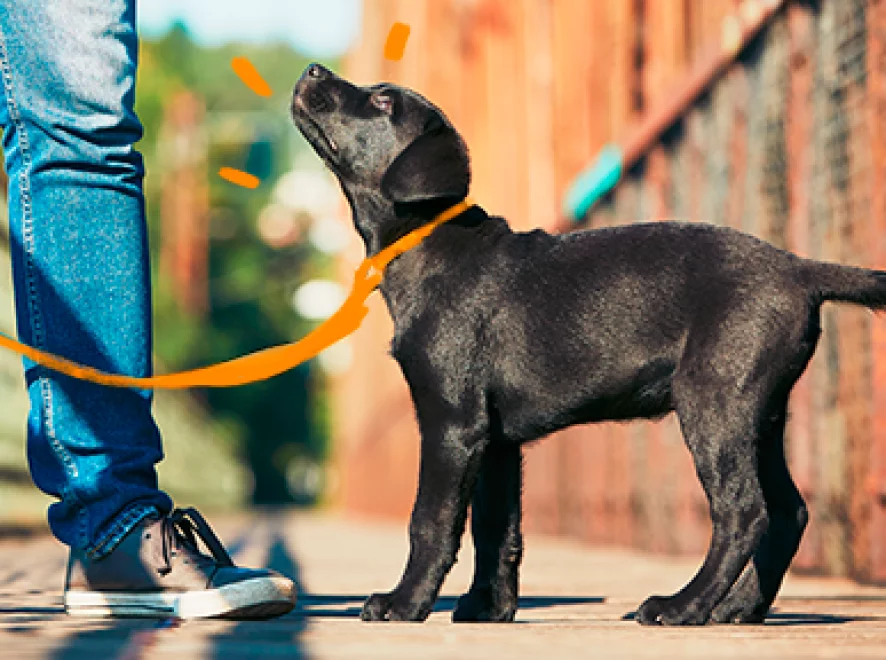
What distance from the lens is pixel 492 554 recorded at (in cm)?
316

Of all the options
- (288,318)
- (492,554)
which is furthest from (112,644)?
(288,318)

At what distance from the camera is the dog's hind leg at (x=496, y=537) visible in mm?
3104

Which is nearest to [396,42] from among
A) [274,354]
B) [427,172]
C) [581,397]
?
[427,172]

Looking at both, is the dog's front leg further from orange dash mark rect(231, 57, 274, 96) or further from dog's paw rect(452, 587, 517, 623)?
orange dash mark rect(231, 57, 274, 96)

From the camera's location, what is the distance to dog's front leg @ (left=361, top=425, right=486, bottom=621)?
116 inches

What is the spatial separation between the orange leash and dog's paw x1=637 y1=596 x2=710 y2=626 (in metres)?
0.75

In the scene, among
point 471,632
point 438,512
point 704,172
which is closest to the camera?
point 471,632

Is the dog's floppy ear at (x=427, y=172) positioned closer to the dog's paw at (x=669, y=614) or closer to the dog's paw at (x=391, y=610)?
the dog's paw at (x=391, y=610)

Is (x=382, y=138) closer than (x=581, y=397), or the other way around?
(x=581, y=397)

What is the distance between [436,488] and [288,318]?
136 ft

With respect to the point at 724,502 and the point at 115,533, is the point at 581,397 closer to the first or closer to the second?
the point at 724,502

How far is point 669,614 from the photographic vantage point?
2846mm

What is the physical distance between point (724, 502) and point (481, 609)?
1.74 feet

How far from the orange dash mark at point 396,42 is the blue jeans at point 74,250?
1.88 ft
